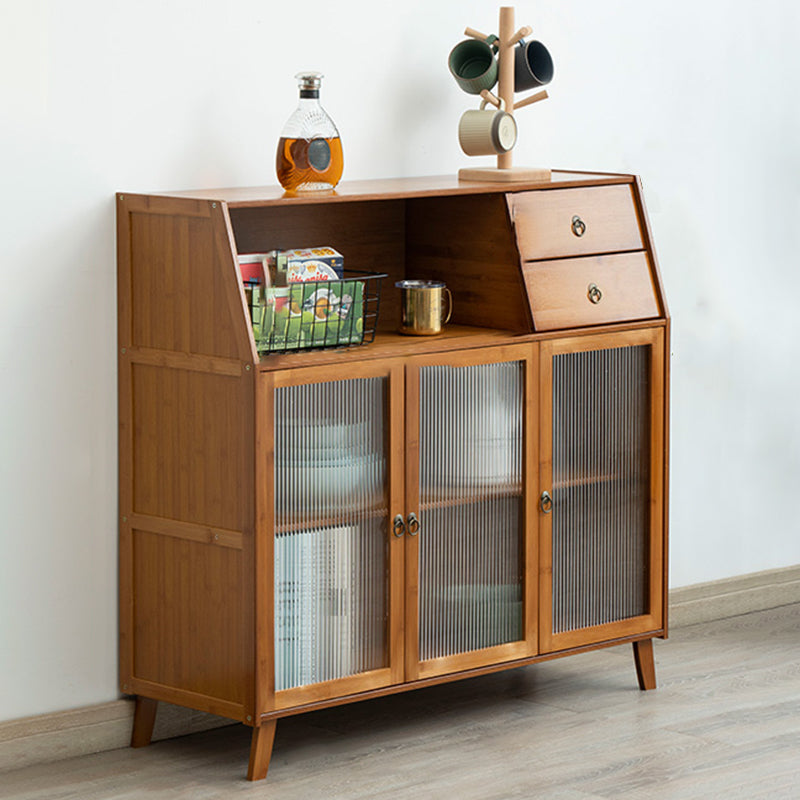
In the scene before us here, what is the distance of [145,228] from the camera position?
9.64ft

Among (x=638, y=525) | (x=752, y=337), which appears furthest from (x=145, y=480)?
(x=752, y=337)

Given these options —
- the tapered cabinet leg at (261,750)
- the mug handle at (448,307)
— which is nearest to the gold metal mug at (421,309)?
the mug handle at (448,307)

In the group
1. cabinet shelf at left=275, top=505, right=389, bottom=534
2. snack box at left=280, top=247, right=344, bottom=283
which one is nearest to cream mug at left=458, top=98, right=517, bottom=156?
snack box at left=280, top=247, right=344, bottom=283

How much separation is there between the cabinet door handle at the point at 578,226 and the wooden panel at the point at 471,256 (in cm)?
17

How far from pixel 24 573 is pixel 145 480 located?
289 millimetres

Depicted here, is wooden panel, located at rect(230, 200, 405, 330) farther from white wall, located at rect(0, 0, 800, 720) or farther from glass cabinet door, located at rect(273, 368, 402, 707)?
glass cabinet door, located at rect(273, 368, 402, 707)

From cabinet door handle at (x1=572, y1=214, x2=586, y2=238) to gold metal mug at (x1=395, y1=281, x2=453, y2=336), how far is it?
323 millimetres

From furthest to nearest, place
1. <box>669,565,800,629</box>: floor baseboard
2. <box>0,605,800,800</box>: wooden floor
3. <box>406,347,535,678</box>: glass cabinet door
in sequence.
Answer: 1. <box>669,565,800,629</box>: floor baseboard
2. <box>406,347,535,678</box>: glass cabinet door
3. <box>0,605,800,800</box>: wooden floor

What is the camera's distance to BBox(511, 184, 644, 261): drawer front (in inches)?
126

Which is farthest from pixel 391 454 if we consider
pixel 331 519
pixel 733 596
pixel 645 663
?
pixel 733 596

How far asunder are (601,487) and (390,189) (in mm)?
804

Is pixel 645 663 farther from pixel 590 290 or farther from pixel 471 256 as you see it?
pixel 471 256

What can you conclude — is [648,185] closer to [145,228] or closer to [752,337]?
[752,337]

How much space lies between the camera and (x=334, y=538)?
296cm
